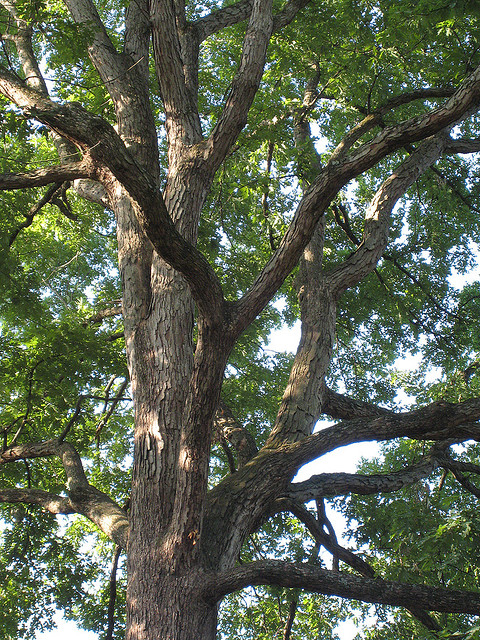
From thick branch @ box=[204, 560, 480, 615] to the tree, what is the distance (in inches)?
0.7

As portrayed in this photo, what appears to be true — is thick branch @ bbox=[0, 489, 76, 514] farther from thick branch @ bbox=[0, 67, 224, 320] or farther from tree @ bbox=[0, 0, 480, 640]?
thick branch @ bbox=[0, 67, 224, 320]

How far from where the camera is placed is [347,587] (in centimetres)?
382

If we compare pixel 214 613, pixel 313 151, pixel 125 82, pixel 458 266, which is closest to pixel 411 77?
pixel 458 266

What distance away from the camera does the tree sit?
385 cm

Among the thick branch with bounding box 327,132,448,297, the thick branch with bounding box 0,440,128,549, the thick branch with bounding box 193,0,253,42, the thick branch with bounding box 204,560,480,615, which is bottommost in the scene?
the thick branch with bounding box 204,560,480,615

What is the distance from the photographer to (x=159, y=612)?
A: 3.63 metres

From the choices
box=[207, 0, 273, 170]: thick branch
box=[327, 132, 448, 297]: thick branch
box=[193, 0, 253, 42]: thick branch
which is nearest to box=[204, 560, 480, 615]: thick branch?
box=[327, 132, 448, 297]: thick branch

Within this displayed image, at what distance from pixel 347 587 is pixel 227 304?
223 cm

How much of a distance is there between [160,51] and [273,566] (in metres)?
4.76

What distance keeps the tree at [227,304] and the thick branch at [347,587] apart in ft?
0.05

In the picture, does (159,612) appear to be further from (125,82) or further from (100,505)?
(125,82)

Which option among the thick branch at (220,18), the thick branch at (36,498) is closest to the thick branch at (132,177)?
the thick branch at (36,498)

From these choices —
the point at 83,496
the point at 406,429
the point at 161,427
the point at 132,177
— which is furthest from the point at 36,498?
the point at 406,429

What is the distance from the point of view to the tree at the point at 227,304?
3846 mm
